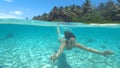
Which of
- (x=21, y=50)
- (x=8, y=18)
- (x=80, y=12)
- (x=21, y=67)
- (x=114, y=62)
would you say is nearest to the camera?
(x=21, y=67)

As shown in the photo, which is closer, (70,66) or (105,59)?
(70,66)

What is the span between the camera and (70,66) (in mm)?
10484

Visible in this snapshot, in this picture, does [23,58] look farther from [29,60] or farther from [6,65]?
[6,65]

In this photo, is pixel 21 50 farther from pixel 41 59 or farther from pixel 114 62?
pixel 114 62

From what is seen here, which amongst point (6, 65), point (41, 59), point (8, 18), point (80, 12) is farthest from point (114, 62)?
point (80, 12)

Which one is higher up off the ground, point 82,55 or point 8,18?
point 8,18

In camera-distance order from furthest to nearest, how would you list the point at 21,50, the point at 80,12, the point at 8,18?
the point at 80,12 → the point at 8,18 → the point at 21,50

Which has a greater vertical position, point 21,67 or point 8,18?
point 8,18

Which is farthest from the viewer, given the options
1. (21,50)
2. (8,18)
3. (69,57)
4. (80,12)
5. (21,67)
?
(80,12)

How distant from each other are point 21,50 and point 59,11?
137 feet

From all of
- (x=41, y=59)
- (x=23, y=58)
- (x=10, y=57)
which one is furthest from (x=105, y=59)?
(x=10, y=57)

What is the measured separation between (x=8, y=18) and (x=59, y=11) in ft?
110

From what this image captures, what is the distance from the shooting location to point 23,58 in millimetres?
11820

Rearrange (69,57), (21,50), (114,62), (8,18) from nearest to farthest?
(114,62)
(69,57)
(21,50)
(8,18)
